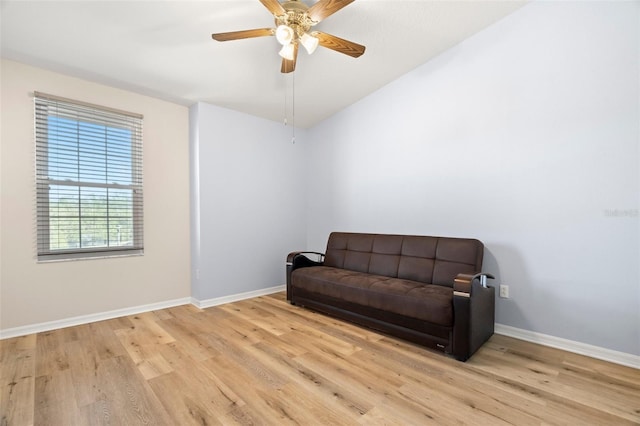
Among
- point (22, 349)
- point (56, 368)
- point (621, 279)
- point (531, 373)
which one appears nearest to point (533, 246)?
point (621, 279)

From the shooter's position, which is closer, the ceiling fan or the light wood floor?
the light wood floor

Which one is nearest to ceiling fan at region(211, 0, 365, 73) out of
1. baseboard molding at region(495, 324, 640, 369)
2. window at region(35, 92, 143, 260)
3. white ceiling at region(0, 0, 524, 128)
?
white ceiling at region(0, 0, 524, 128)

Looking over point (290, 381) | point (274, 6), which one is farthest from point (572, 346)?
point (274, 6)

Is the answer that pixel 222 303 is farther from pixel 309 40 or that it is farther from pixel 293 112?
pixel 309 40

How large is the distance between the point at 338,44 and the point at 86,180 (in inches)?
116

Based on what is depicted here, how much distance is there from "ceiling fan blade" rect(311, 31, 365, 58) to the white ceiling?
0.34 meters

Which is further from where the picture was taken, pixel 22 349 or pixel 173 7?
pixel 22 349

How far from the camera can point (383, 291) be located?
274 centimetres

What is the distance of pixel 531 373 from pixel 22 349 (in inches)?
160

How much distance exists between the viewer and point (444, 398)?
70.8 inches

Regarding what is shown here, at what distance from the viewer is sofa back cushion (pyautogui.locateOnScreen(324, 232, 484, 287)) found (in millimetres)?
2820

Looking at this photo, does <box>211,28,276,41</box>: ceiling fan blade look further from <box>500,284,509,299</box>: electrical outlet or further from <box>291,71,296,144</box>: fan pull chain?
<box>500,284,509,299</box>: electrical outlet

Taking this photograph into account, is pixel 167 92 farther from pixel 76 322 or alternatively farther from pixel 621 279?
pixel 621 279

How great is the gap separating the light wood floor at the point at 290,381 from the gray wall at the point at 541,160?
497mm
